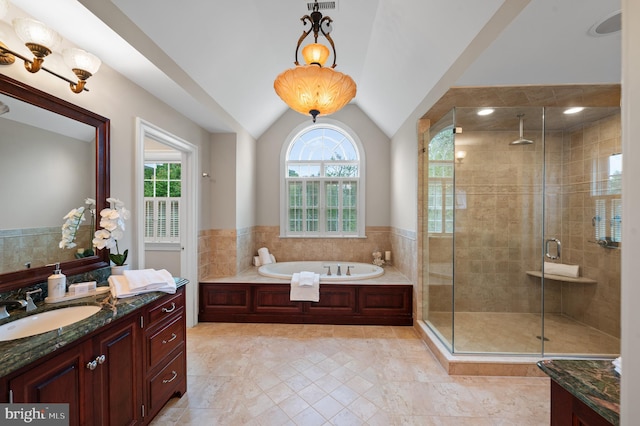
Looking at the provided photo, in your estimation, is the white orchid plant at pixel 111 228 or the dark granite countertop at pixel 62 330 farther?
the white orchid plant at pixel 111 228

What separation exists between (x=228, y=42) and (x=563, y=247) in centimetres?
418

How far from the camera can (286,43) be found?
8.86 feet

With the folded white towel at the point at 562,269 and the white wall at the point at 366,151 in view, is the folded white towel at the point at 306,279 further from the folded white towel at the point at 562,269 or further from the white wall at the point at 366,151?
the folded white towel at the point at 562,269

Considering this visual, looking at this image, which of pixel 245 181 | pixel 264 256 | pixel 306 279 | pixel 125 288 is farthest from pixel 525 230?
pixel 125 288

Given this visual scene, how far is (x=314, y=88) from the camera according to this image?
162 centimetres

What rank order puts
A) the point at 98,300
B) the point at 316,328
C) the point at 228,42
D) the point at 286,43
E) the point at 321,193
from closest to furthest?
the point at 98,300, the point at 228,42, the point at 286,43, the point at 316,328, the point at 321,193

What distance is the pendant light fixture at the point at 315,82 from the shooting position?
1.58 m

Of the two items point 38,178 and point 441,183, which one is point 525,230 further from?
point 38,178

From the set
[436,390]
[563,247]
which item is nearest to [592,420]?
[436,390]

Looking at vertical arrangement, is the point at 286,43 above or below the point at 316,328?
above

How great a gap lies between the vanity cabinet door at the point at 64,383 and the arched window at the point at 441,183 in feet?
9.97

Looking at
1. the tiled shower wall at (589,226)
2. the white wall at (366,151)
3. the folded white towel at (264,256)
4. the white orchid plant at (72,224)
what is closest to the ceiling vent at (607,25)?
the tiled shower wall at (589,226)

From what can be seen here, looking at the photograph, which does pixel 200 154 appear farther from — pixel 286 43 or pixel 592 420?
pixel 592 420

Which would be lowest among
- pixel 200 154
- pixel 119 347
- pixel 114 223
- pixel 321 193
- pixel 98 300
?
pixel 119 347
